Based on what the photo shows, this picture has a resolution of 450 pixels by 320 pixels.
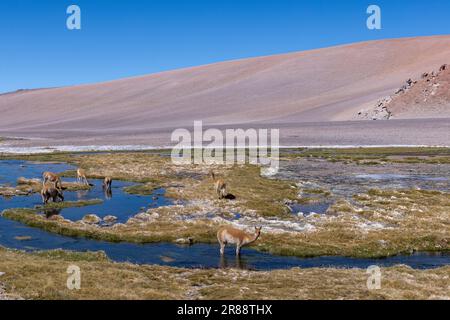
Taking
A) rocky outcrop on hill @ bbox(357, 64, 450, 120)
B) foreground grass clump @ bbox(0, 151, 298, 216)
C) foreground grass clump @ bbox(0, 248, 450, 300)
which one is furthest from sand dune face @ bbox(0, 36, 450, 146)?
foreground grass clump @ bbox(0, 248, 450, 300)

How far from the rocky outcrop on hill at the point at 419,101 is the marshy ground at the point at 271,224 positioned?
54.0 m

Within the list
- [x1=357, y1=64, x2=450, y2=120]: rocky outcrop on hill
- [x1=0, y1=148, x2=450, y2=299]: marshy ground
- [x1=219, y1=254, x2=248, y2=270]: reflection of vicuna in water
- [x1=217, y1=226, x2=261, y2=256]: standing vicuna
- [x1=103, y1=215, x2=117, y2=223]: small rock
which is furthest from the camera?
[x1=357, y1=64, x2=450, y2=120]: rocky outcrop on hill

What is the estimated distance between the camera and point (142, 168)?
129 feet

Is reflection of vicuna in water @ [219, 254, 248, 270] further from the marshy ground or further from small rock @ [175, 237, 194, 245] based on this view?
small rock @ [175, 237, 194, 245]

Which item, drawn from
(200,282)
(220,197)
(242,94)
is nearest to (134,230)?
(200,282)

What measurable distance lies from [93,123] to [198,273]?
378ft

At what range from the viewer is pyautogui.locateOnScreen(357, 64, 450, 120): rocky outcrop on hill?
9251cm

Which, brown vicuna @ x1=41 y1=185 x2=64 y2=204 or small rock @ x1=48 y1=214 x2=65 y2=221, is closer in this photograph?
small rock @ x1=48 y1=214 x2=65 y2=221

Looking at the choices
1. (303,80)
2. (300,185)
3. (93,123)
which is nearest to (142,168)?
(300,185)

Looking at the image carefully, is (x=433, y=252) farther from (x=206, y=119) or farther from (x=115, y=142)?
(x=206, y=119)

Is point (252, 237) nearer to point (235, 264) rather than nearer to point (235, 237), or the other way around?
point (235, 237)

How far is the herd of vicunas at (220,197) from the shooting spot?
15398 millimetres

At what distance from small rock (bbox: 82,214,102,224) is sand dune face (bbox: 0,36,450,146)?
3114 inches

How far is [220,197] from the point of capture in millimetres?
25297
